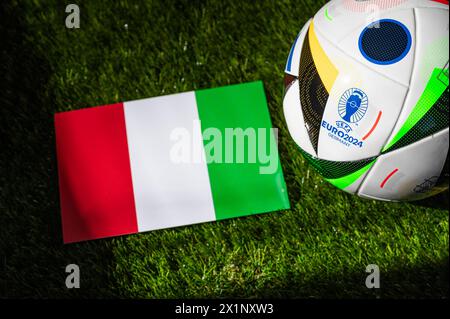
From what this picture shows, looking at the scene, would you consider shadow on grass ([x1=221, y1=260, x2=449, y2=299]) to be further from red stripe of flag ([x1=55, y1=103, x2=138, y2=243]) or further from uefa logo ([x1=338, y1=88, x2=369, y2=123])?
uefa logo ([x1=338, y1=88, x2=369, y2=123])

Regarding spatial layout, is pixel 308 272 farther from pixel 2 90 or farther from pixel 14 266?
pixel 2 90

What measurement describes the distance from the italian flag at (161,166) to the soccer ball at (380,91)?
70 cm

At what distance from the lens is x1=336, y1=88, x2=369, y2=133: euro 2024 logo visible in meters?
2.24

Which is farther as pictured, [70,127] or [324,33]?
[70,127]

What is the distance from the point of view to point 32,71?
3275mm

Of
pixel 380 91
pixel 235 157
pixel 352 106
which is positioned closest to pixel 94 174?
pixel 235 157

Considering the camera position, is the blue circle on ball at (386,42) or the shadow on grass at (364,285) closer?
the blue circle on ball at (386,42)

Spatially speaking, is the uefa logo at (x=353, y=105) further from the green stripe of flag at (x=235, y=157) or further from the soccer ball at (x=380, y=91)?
the green stripe of flag at (x=235, y=157)

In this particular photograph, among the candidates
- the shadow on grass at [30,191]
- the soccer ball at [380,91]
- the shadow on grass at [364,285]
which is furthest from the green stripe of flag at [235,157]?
the shadow on grass at [30,191]

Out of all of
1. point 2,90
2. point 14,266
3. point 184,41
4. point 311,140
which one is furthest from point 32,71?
point 311,140

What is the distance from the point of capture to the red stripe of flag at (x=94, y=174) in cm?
303

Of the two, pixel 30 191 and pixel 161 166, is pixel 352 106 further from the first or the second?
pixel 30 191
